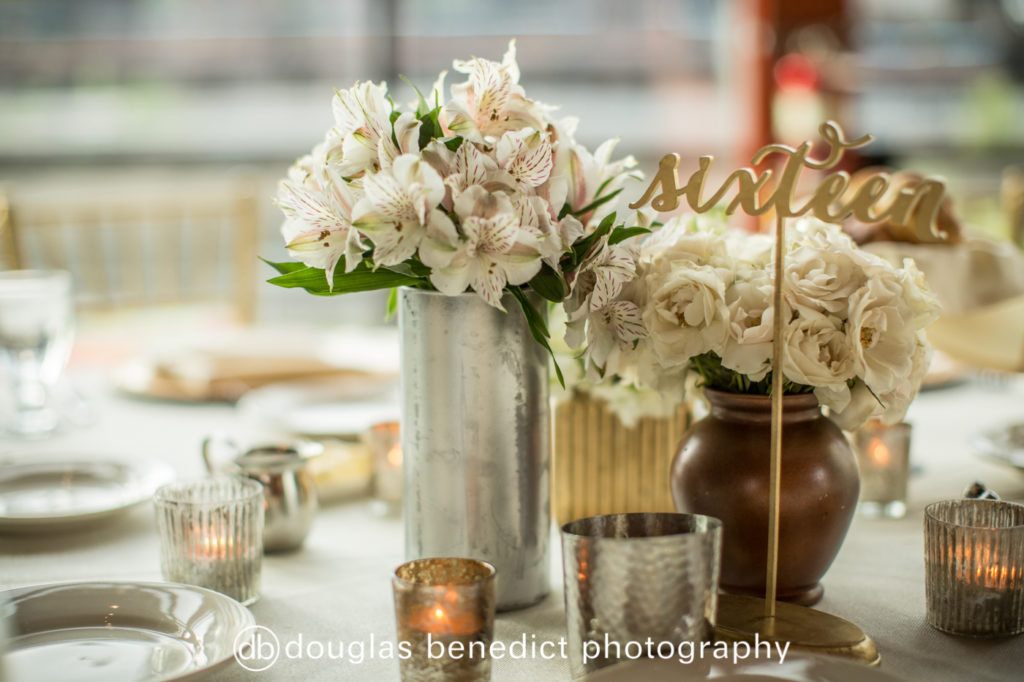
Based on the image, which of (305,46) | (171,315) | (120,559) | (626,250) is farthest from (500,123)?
(305,46)

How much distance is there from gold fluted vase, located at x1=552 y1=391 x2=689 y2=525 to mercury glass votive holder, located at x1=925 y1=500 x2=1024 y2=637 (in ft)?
0.93

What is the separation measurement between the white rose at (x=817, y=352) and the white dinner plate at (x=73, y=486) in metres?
0.68

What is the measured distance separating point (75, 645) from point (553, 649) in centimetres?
35

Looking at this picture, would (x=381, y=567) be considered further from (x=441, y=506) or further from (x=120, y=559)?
(x=120, y=559)

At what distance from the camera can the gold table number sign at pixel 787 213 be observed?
2.35 ft

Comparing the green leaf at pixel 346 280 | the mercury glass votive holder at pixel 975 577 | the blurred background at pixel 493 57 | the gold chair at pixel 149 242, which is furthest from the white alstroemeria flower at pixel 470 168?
the blurred background at pixel 493 57

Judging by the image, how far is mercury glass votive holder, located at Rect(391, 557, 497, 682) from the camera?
0.68m

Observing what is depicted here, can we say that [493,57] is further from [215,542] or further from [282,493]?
[215,542]

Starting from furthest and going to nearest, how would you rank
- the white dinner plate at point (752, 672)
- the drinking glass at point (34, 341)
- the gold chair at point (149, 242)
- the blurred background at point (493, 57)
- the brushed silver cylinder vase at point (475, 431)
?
1. the blurred background at point (493, 57)
2. the gold chair at point (149, 242)
3. the drinking glass at point (34, 341)
4. the brushed silver cylinder vase at point (475, 431)
5. the white dinner plate at point (752, 672)

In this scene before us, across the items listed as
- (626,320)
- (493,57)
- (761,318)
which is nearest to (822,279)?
(761,318)

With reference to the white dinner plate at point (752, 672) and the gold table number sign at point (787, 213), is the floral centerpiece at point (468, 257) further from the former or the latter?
the white dinner plate at point (752, 672)

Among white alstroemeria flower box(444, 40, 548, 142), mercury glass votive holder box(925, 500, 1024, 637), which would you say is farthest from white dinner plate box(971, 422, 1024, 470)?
white alstroemeria flower box(444, 40, 548, 142)

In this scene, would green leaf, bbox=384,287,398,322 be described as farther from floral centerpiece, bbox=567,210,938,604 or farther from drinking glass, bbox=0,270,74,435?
drinking glass, bbox=0,270,74,435

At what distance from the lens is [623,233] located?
2.79 ft
